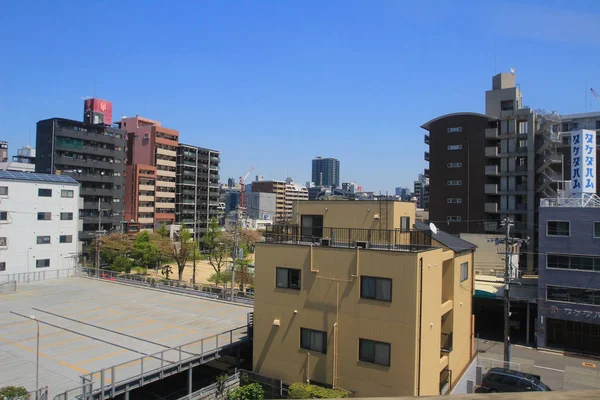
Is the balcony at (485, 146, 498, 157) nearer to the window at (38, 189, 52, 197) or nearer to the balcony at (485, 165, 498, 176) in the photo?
the balcony at (485, 165, 498, 176)

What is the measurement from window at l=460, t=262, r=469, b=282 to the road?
698 centimetres

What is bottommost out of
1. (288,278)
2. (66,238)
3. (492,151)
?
(66,238)

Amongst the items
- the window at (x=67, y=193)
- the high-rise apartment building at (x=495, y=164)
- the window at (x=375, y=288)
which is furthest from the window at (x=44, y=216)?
the high-rise apartment building at (x=495, y=164)

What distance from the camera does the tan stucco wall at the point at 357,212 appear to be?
17.7 meters

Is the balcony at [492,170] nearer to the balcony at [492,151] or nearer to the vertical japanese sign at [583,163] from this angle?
the balcony at [492,151]

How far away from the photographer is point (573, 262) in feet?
92.0

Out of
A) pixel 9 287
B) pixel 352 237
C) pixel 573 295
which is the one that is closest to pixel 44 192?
pixel 9 287

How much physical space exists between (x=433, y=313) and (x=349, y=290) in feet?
11.5

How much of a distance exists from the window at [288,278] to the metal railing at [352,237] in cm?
145

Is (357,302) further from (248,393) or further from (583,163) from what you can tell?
(583,163)

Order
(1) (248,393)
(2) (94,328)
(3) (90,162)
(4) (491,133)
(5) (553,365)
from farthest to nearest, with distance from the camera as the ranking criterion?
(3) (90,162), (4) (491,133), (5) (553,365), (2) (94,328), (1) (248,393)

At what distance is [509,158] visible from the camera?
48.1 meters

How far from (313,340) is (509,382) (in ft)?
35.1

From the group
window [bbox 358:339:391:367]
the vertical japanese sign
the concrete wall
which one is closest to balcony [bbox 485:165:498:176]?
the vertical japanese sign
